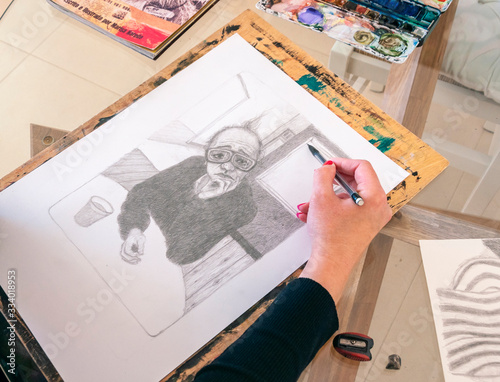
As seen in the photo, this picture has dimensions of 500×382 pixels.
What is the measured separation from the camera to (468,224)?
2.43 ft

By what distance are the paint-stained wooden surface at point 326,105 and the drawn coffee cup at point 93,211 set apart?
13 cm

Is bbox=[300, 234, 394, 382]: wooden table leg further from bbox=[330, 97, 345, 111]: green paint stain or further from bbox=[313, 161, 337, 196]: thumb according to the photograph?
bbox=[330, 97, 345, 111]: green paint stain

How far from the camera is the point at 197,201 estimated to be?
0.73 meters

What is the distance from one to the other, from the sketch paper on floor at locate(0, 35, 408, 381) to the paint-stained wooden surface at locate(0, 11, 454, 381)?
0.05 ft

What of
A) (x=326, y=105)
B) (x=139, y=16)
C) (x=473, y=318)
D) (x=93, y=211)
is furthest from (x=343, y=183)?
(x=139, y=16)

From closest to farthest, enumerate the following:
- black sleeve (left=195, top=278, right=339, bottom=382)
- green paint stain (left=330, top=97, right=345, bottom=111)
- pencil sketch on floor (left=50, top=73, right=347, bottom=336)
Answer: black sleeve (left=195, top=278, right=339, bottom=382), pencil sketch on floor (left=50, top=73, right=347, bottom=336), green paint stain (left=330, top=97, right=345, bottom=111)

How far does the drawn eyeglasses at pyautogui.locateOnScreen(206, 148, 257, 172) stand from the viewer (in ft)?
2.49

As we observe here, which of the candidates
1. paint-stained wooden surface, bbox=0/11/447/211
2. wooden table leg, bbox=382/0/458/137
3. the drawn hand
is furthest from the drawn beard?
wooden table leg, bbox=382/0/458/137

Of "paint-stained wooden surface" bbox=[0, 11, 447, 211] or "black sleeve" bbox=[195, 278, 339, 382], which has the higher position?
"paint-stained wooden surface" bbox=[0, 11, 447, 211]

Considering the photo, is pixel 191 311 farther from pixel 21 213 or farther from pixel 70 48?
pixel 70 48

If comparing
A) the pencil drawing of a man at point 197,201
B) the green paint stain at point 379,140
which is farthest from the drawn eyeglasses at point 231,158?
the green paint stain at point 379,140

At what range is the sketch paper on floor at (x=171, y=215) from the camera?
2.12ft

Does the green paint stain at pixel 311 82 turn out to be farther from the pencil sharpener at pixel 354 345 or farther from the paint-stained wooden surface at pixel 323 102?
the pencil sharpener at pixel 354 345

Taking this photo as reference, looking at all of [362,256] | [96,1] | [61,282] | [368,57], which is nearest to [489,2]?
[368,57]
